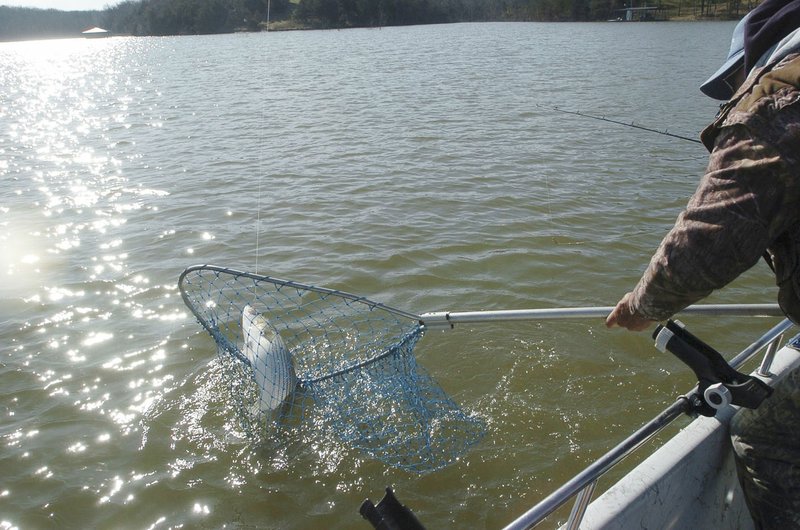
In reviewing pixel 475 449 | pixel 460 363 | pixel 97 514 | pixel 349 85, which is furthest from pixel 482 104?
pixel 97 514

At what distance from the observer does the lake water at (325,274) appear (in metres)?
4.58

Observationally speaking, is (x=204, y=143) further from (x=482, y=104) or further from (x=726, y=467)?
(x=726, y=467)

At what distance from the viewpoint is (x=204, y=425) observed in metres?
5.11

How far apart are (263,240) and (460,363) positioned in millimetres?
4113

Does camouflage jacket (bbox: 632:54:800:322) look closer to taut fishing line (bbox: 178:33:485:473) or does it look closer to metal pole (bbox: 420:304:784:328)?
metal pole (bbox: 420:304:784:328)

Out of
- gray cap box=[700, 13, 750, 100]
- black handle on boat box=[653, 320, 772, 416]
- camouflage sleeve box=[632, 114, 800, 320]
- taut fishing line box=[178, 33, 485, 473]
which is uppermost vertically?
gray cap box=[700, 13, 750, 100]

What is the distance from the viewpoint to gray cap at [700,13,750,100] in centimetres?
224

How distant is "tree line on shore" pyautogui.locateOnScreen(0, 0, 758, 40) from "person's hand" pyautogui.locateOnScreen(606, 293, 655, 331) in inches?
2139

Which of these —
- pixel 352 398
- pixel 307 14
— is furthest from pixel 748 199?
pixel 307 14

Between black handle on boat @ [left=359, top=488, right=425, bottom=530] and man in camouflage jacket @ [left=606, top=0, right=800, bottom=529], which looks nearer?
man in camouflage jacket @ [left=606, top=0, right=800, bottom=529]

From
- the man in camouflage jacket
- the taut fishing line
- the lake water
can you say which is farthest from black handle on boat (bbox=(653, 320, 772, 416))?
the lake water

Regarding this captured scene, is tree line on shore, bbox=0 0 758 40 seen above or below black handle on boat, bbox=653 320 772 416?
above

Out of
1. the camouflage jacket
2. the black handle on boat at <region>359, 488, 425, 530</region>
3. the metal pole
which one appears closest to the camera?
the camouflage jacket

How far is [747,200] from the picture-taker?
6.06ft
